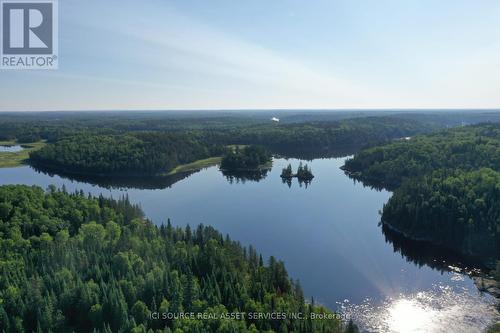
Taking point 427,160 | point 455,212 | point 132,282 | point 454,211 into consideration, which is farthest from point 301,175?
point 132,282

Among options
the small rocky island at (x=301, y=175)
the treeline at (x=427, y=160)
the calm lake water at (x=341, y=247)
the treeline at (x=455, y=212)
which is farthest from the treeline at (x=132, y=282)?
the treeline at (x=427, y=160)

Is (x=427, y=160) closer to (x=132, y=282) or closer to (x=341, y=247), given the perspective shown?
(x=341, y=247)

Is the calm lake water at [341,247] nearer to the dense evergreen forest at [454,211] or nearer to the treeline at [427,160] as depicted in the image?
the dense evergreen forest at [454,211]

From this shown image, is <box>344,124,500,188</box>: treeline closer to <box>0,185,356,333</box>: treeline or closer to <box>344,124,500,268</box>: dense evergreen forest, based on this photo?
<box>344,124,500,268</box>: dense evergreen forest

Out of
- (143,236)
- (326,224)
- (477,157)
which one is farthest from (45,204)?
(477,157)

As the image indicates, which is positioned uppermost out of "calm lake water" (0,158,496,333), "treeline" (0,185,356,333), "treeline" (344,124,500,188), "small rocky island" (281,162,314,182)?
"treeline" (344,124,500,188)

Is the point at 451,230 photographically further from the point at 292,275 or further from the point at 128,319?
the point at 128,319

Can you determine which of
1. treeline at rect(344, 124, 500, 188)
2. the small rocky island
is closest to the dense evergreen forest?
treeline at rect(344, 124, 500, 188)
